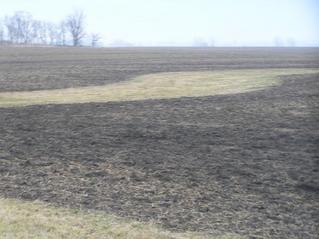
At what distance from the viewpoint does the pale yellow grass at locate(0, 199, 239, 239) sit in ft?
18.7

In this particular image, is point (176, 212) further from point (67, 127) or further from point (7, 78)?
point (7, 78)

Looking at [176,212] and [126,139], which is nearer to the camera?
[176,212]

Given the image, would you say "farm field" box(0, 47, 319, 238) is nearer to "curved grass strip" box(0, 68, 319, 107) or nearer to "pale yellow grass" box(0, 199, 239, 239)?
"pale yellow grass" box(0, 199, 239, 239)

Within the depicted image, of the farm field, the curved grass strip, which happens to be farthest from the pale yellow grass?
the curved grass strip

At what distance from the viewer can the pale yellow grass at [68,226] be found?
5.70 metres

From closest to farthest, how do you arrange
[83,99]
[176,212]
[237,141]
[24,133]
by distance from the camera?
1. [176,212]
2. [237,141]
3. [24,133]
4. [83,99]

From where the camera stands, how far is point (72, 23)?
173125 mm

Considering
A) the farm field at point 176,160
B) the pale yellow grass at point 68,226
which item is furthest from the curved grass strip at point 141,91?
the pale yellow grass at point 68,226

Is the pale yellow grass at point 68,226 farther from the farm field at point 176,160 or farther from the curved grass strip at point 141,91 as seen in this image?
the curved grass strip at point 141,91

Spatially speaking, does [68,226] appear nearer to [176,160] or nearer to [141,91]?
[176,160]

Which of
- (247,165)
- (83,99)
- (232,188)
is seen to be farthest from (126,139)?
(83,99)

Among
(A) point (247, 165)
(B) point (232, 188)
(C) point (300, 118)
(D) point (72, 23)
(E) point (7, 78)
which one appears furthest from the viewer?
(D) point (72, 23)

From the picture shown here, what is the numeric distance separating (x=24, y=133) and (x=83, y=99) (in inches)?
279

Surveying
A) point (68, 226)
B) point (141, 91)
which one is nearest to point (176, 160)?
point (68, 226)
